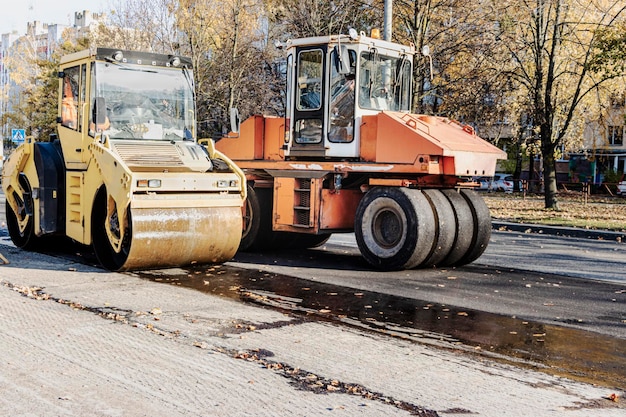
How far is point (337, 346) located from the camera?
23.8 feet

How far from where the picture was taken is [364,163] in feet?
42.4

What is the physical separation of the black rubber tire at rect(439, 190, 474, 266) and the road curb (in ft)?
24.3

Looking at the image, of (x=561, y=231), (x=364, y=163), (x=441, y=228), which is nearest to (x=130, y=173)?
(x=364, y=163)

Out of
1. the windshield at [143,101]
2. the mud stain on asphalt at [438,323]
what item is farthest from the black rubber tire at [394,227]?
the windshield at [143,101]

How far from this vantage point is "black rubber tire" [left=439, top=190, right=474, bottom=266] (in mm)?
12367

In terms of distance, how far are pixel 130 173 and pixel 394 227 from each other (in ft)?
13.6

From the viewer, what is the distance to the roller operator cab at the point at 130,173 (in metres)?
10.7

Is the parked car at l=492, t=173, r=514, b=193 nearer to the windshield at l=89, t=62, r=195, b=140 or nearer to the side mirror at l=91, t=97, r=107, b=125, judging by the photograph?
the windshield at l=89, t=62, r=195, b=140

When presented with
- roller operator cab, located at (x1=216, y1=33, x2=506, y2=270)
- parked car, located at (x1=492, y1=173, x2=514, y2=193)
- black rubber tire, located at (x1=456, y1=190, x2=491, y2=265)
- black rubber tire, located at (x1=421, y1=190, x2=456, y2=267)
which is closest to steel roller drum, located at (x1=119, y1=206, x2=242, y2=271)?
roller operator cab, located at (x1=216, y1=33, x2=506, y2=270)

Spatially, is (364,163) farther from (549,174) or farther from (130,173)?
(549,174)

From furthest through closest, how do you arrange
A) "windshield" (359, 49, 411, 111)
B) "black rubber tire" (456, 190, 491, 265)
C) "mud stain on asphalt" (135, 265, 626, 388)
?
"windshield" (359, 49, 411, 111), "black rubber tire" (456, 190, 491, 265), "mud stain on asphalt" (135, 265, 626, 388)

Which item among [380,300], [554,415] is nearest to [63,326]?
[380,300]

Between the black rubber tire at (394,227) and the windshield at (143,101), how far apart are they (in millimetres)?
3007

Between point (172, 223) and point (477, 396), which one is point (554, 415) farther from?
point (172, 223)
